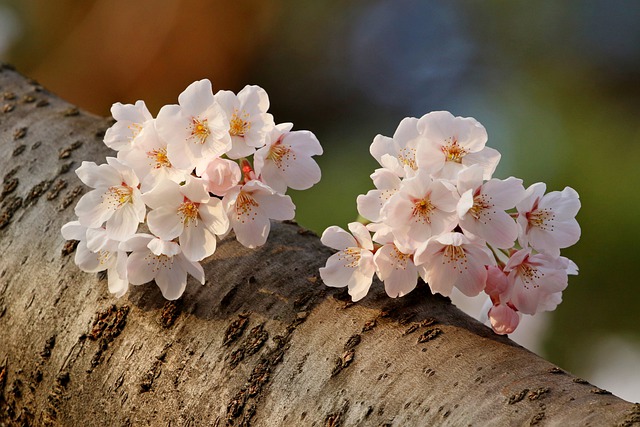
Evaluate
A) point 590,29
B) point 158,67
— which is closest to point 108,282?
point 158,67

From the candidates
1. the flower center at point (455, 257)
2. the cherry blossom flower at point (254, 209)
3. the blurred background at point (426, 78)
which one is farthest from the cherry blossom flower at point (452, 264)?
the blurred background at point (426, 78)

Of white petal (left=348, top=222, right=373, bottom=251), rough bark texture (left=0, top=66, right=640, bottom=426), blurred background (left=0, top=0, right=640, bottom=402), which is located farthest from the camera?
blurred background (left=0, top=0, right=640, bottom=402)

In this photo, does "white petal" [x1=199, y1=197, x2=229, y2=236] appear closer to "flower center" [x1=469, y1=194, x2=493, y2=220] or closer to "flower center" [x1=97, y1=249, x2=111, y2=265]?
"flower center" [x1=97, y1=249, x2=111, y2=265]

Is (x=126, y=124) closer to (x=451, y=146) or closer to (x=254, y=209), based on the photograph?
(x=254, y=209)

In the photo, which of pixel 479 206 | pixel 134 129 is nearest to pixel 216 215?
pixel 134 129

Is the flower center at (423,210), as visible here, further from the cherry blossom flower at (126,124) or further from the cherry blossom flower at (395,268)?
the cherry blossom flower at (126,124)

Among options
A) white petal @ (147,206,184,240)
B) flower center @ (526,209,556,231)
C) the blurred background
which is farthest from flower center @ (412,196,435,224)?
the blurred background
